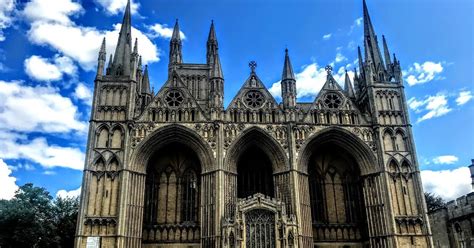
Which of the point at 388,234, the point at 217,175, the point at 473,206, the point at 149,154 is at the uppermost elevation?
the point at 149,154

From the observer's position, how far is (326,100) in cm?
3219

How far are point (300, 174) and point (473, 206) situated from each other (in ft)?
42.0

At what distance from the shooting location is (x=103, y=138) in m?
29.0

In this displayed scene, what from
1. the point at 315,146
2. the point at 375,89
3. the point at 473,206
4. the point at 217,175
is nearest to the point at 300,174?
the point at 315,146

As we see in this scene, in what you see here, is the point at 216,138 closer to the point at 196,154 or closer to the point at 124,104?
the point at 196,154

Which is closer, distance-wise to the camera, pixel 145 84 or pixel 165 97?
pixel 165 97

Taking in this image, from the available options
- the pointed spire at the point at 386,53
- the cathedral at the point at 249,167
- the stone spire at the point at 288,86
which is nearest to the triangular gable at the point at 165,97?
the cathedral at the point at 249,167

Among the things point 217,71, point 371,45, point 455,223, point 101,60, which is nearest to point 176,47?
point 101,60

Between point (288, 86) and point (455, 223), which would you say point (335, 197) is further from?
point (288, 86)

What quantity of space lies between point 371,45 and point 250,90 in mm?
12713

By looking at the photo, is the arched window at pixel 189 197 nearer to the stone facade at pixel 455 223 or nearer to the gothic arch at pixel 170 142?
the gothic arch at pixel 170 142

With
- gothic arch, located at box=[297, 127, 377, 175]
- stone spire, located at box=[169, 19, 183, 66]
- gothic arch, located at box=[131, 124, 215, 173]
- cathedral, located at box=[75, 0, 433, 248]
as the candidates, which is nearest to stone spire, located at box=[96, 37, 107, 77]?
cathedral, located at box=[75, 0, 433, 248]

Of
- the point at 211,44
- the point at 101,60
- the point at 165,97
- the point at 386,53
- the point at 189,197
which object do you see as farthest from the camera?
the point at 211,44

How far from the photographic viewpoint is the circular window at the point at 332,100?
31984 millimetres
